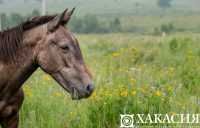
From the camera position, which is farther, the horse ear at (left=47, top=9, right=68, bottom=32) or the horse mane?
the horse mane

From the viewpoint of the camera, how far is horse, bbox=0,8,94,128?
518cm

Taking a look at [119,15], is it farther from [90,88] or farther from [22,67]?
[90,88]

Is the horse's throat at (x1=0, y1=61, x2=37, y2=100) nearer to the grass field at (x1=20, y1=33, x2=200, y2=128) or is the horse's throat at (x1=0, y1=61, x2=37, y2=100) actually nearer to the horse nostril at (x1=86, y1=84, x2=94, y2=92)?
the horse nostril at (x1=86, y1=84, x2=94, y2=92)

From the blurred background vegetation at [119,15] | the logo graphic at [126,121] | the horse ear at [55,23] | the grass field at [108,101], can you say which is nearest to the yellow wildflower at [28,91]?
the grass field at [108,101]

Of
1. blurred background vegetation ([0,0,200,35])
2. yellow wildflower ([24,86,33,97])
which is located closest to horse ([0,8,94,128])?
yellow wildflower ([24,86,33,97])

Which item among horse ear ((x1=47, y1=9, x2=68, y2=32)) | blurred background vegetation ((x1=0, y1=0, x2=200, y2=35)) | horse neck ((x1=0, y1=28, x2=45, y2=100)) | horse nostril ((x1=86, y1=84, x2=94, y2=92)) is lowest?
blurred background vegetation ((x1=0, y1=0, x2=200, y2=35))

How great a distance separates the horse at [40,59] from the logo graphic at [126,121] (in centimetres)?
137

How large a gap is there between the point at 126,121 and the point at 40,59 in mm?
1702

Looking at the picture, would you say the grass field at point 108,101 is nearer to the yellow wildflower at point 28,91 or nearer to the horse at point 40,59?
the yellow wildflower at point 28,91

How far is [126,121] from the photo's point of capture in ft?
21.5

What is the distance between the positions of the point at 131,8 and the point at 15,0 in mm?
19438

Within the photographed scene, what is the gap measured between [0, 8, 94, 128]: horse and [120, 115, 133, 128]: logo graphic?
54.0 inches

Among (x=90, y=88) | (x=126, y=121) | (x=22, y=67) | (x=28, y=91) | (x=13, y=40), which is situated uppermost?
(x=13, y=40)

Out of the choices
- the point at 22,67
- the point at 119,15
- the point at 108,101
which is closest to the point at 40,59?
the point at 22,67
